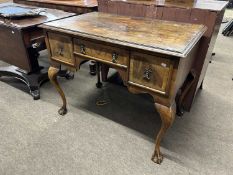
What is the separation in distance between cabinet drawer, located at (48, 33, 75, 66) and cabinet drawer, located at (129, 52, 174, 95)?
1.50 ft

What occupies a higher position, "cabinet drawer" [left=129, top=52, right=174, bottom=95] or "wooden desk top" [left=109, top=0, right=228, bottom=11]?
"wooden desk top" [left=109, top=0, right=228, bottom=11]

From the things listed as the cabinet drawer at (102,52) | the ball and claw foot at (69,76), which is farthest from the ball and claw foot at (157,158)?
the ball and claw foot at (69,76)

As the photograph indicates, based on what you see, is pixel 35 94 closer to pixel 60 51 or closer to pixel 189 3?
pixel 60 51

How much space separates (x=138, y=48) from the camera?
1014 millimetres

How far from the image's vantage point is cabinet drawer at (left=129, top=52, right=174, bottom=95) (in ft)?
3.32

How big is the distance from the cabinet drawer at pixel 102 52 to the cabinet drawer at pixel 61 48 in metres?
0.06

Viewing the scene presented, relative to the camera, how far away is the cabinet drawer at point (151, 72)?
101 cm

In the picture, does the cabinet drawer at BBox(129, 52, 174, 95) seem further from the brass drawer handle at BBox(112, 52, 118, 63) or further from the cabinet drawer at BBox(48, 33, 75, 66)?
the cabinet drawer at BBox(48, 33, 75, 66)

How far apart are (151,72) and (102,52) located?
1.05ft

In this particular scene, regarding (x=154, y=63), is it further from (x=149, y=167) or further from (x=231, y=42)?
(x=231, y=42)

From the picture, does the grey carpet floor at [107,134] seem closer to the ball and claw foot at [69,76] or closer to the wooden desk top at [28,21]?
the ball and claw foot at [69,76]

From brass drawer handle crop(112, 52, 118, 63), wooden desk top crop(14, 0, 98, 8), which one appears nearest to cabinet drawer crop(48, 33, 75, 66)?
brass drawer handle crop(112, 52, 118, 63)

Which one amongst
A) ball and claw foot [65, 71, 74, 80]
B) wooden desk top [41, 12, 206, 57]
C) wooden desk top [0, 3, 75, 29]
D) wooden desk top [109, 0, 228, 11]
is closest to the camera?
wooden desk top [41, 12, 206, 57]

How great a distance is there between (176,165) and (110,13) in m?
1.22
